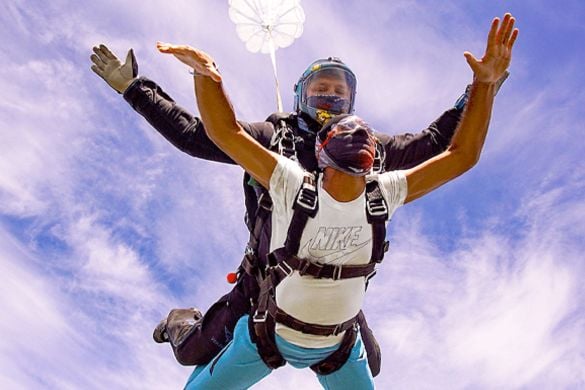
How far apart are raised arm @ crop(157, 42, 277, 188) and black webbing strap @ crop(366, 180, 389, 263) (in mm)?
661

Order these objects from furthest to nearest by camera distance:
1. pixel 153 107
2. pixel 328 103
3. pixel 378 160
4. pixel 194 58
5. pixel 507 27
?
pixel 328 103
pixel 153 107
pixel 378 160
pixel 507 27
pixel 194 58

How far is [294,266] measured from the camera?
4207 millimetres

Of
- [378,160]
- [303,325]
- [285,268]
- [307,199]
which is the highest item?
[378,160]

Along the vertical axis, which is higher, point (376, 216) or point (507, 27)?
point (507, 27)

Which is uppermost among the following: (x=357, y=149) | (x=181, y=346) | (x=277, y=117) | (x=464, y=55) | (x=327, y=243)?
(x=464, y=55)

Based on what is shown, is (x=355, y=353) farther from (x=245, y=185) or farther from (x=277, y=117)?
(x=277, y=117)

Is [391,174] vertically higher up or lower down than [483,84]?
lower down

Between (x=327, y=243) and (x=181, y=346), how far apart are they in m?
1.95

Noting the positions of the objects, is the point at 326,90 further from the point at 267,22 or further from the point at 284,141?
the point at 267,22

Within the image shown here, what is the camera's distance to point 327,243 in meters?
4.16

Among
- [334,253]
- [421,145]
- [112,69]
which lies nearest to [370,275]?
[334,253]

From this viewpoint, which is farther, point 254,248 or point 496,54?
point 254,248

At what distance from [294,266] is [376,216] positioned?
2.03 ft

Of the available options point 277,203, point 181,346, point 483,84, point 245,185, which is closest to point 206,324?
point 181,346
